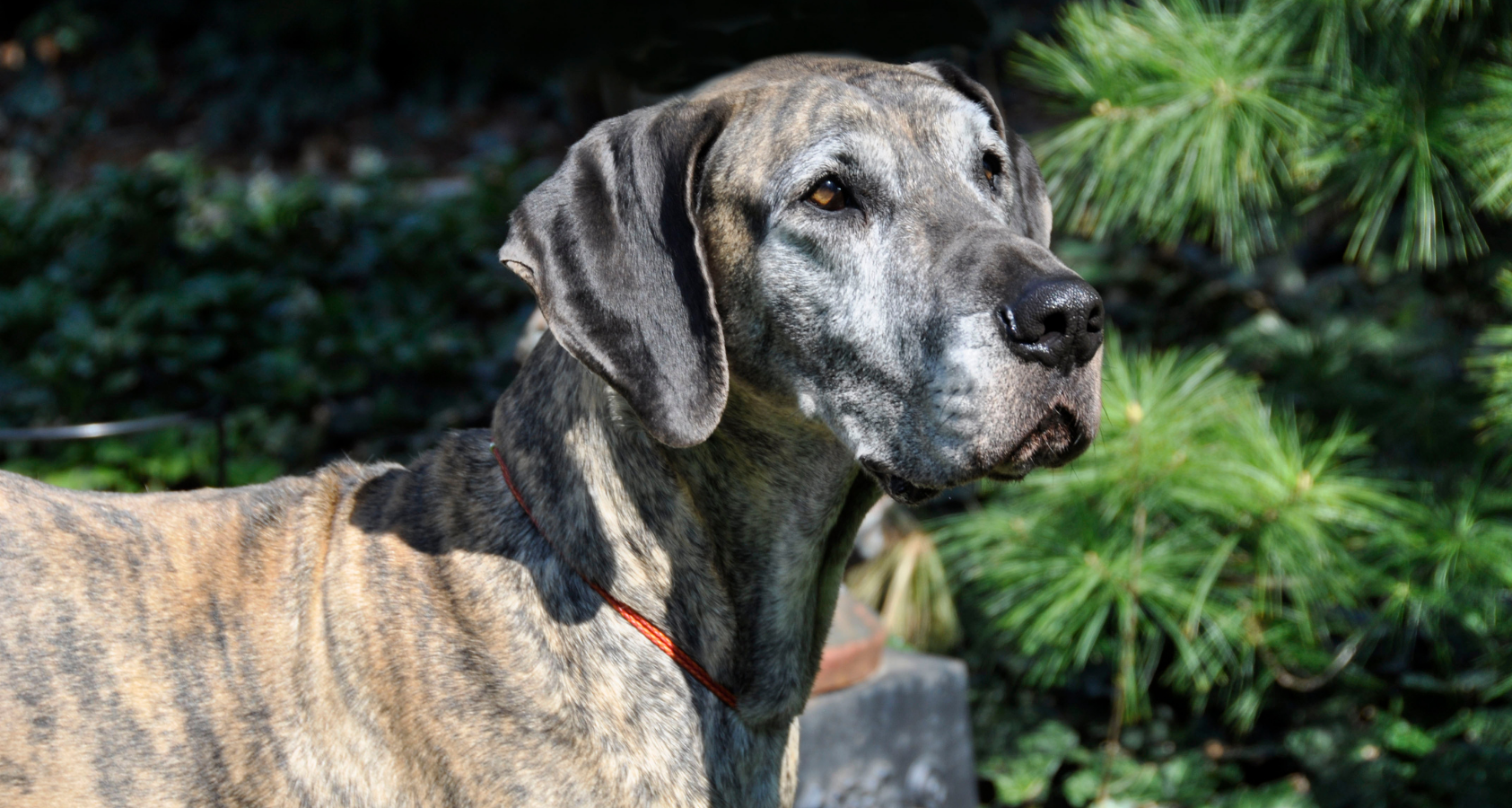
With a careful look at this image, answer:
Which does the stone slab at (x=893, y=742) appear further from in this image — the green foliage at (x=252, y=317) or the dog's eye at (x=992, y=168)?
the green foliage at (x=252, y=317)

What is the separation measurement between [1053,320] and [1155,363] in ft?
7.52

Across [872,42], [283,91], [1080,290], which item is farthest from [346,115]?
[1080,290]

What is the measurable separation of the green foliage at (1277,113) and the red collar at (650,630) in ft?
6.20

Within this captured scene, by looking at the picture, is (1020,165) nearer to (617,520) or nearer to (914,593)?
(617,520)

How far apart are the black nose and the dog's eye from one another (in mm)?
498

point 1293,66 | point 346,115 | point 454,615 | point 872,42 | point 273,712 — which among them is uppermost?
point 1293,66

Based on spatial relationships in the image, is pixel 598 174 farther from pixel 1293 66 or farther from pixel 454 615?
pixel 1293 66

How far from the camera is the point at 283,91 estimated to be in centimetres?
927

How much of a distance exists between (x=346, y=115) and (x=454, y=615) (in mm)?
8286

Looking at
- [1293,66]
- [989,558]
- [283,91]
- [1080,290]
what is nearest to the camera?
[1080,290]

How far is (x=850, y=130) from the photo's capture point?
2.01 m

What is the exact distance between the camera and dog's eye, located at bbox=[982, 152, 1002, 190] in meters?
2.23

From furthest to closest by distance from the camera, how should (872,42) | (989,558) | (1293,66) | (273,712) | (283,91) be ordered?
(283,91)
(872,42)
(989,558)
(1293,66)
(273,712)

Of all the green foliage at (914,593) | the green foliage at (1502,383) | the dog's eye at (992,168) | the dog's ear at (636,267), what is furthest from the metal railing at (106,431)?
the green foliage at (1502,383)
